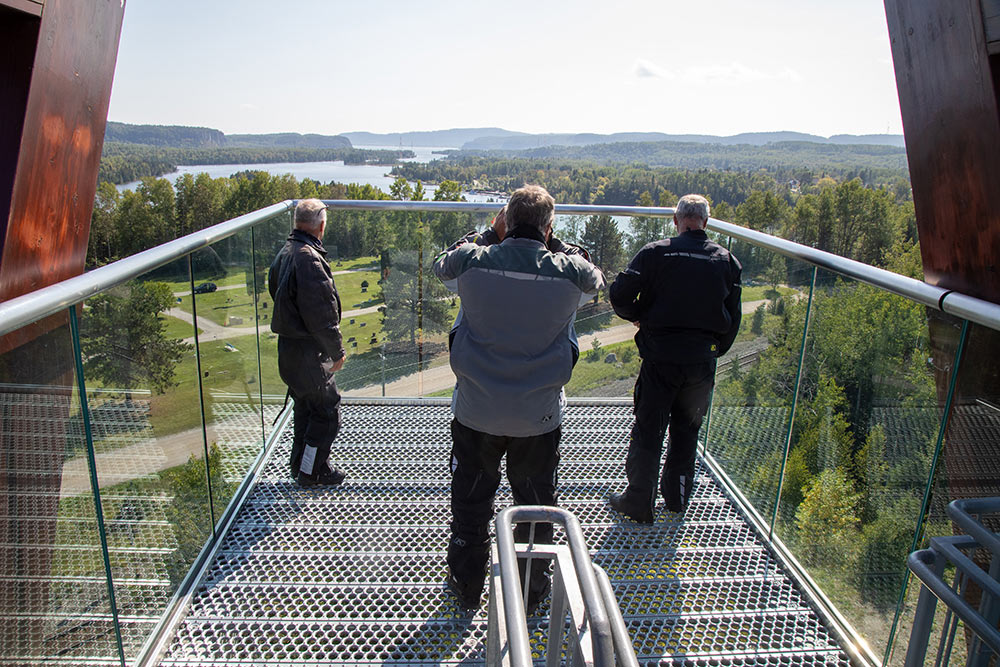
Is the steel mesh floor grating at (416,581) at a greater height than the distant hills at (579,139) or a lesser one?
lesser

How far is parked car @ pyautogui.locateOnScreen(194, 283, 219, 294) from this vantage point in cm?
288

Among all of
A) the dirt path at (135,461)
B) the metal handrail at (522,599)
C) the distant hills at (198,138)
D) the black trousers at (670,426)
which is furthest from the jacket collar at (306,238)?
the distant hills at (198,138)

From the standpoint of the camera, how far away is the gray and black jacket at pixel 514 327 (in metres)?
2.51

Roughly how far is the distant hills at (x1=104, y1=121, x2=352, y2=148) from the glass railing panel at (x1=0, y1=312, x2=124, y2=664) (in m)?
59.6

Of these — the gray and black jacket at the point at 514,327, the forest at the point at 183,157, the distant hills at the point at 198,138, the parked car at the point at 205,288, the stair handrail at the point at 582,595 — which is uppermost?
the distant hills at the point at 198,138

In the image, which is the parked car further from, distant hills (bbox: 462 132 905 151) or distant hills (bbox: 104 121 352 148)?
distant hills (bbox: 462 132 905 151)

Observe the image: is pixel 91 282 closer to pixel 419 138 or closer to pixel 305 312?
pixel 305 312

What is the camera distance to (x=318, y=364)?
12.4 ft

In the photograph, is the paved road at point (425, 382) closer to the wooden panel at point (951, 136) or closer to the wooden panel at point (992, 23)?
the wooden panel at point (951, 136)

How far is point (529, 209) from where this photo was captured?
8.63 feet

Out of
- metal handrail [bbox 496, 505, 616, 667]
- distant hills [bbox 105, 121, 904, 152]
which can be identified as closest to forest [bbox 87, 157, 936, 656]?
metal handrail [bbox 496, 505, 616, 667]

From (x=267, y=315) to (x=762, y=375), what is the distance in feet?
9.81

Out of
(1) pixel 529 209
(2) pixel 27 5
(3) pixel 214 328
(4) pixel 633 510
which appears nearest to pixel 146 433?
(3) pixel 214 328

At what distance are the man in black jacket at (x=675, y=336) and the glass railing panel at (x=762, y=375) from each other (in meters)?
0.21
